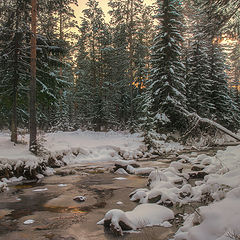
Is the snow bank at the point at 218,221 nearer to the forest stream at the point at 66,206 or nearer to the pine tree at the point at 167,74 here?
the forest stream at the point at 66,206

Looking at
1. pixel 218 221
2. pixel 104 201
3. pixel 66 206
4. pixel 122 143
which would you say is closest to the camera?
pixel 218 221

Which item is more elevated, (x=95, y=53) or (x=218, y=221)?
(x=95, y=53)

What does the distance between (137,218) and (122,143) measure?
499 inches

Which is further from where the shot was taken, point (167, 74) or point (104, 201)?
point (167, 74)

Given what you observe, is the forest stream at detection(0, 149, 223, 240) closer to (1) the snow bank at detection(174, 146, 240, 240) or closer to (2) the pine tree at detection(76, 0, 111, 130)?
(1) the snow bank at detection(174, 146, 240, 240)

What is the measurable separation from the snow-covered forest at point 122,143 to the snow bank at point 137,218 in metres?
0.02

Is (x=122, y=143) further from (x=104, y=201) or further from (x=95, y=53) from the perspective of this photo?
(x=95, y=53)

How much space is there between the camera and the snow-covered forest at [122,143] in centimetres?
521

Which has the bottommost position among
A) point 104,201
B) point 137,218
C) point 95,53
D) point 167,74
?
point 104,201

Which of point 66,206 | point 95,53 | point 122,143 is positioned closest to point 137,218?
point 66,206

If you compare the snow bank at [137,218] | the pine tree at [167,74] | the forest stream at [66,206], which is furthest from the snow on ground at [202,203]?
the pine tree at [167,74]

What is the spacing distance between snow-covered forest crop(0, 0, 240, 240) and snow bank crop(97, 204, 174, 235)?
22 mm

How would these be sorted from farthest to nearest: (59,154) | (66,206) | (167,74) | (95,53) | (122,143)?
(95,53)
(167,74)
(122,143)
(59,154)
(66,206)

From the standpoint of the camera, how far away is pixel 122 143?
18.0m
